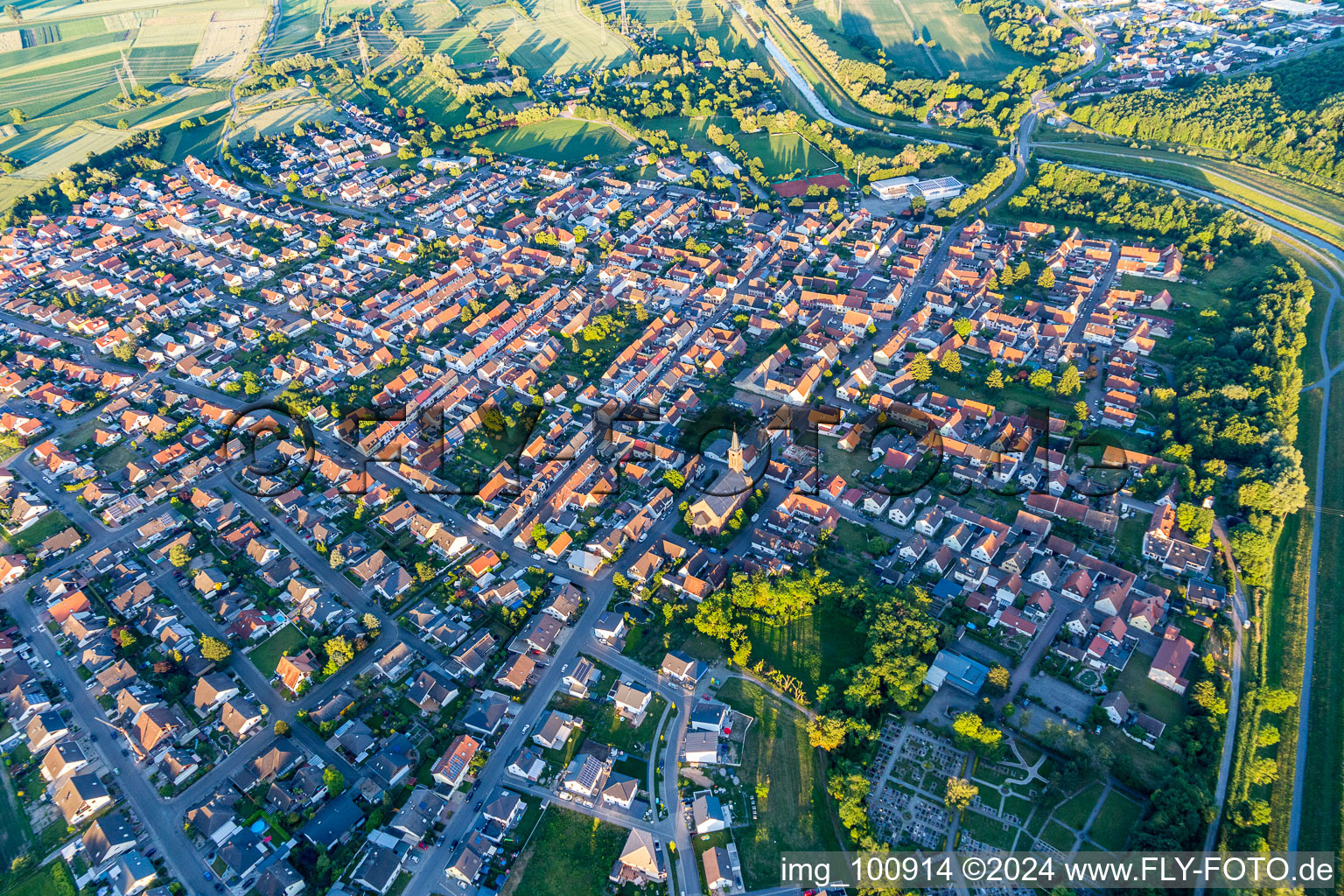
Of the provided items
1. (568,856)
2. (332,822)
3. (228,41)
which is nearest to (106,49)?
(228,41)

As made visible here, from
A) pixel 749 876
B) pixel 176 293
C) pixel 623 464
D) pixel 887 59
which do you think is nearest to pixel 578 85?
pixel 887 59

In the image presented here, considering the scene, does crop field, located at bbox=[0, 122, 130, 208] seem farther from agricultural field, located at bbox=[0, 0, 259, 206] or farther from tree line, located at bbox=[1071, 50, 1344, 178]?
tree line, located at bbox=[1071, 50, 1344, 178]

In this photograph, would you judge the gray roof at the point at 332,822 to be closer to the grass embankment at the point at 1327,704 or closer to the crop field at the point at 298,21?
→ the grass embankment at the point at 1327,704

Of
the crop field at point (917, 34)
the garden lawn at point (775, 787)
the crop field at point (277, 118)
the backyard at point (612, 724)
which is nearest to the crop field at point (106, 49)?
the crop field at point (277, 118)

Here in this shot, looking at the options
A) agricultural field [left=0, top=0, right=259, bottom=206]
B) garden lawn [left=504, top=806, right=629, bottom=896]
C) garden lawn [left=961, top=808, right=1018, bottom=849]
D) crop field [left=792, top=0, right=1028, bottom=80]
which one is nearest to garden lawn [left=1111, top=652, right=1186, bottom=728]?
garden lawn [left=961, top=808, right=1018, bottom=849]

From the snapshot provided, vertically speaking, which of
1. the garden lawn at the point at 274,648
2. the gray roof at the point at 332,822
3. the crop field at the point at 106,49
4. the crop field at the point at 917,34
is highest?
the crop field at the point at 917,34
